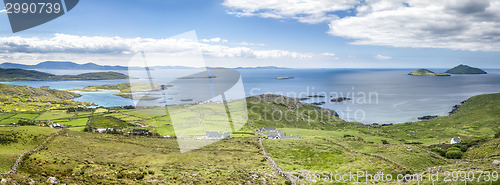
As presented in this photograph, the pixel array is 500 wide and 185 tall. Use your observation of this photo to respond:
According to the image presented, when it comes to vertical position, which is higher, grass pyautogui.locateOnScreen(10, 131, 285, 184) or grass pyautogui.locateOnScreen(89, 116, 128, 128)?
grass pyautogui.locateOnScreen(10, 131, 285, 184)

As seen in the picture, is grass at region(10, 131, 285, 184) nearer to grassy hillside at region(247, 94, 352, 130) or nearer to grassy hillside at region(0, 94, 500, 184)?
grassy hillside at region(0, 94, 500, 184)

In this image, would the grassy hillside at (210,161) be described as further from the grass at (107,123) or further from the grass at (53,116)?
the grass at (53,116)

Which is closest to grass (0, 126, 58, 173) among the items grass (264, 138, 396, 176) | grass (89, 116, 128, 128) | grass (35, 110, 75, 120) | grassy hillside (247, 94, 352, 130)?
grass (264, 138, 396, 176)

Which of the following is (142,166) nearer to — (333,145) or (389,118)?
(333,145)

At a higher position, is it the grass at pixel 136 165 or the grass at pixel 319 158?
the grass at pixel 136 165

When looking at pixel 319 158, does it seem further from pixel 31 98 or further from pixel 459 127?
pixel 31 98

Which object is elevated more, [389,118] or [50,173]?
[50,173]

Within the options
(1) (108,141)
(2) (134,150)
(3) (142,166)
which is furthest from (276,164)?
(1) (108,141)

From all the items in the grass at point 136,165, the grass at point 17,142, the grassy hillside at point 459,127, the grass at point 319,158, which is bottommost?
the grassy hillside at point 459,127

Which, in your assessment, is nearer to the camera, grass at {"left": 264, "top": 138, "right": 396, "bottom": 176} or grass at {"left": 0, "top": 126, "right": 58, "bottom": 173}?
grass at {"left": 0, "top": 126, "right": 58, "bottom": 173}

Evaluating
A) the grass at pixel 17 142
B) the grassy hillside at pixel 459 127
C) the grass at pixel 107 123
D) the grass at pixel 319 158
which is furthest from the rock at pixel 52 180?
the grassy hillside at pixel 459 127

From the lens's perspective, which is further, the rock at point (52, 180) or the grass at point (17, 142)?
the grass at point (17, 142)
